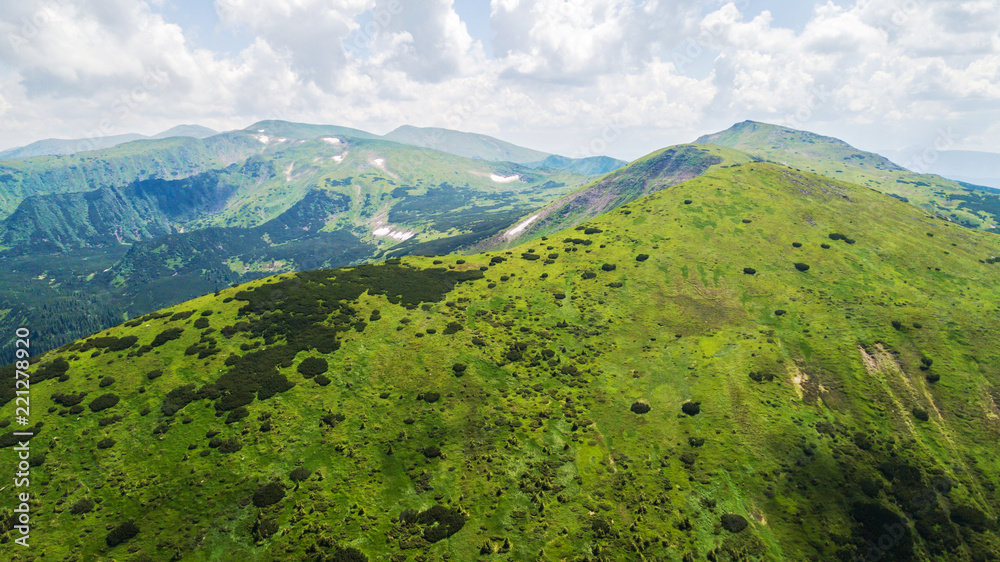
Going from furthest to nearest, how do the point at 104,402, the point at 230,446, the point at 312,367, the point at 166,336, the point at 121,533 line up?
1. the point at 166,336
2. the point at 312,367
3. the point at 104,402
4. the point at 230,446
5. the point at 121,533

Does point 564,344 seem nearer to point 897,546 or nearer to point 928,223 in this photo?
point 897,546

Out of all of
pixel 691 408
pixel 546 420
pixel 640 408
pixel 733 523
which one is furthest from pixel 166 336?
pixel 733 523

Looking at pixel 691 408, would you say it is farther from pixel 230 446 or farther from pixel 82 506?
pixel 82 506

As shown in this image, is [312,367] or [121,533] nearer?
[121,533]

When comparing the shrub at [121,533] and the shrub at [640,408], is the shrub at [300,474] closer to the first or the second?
the shrub at [121,533]

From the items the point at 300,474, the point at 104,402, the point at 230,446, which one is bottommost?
the point at 300,474

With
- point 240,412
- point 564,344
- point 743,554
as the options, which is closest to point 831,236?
point 564,344

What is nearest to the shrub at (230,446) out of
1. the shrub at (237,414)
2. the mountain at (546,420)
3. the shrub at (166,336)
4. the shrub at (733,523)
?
the mountain at (546,420)
